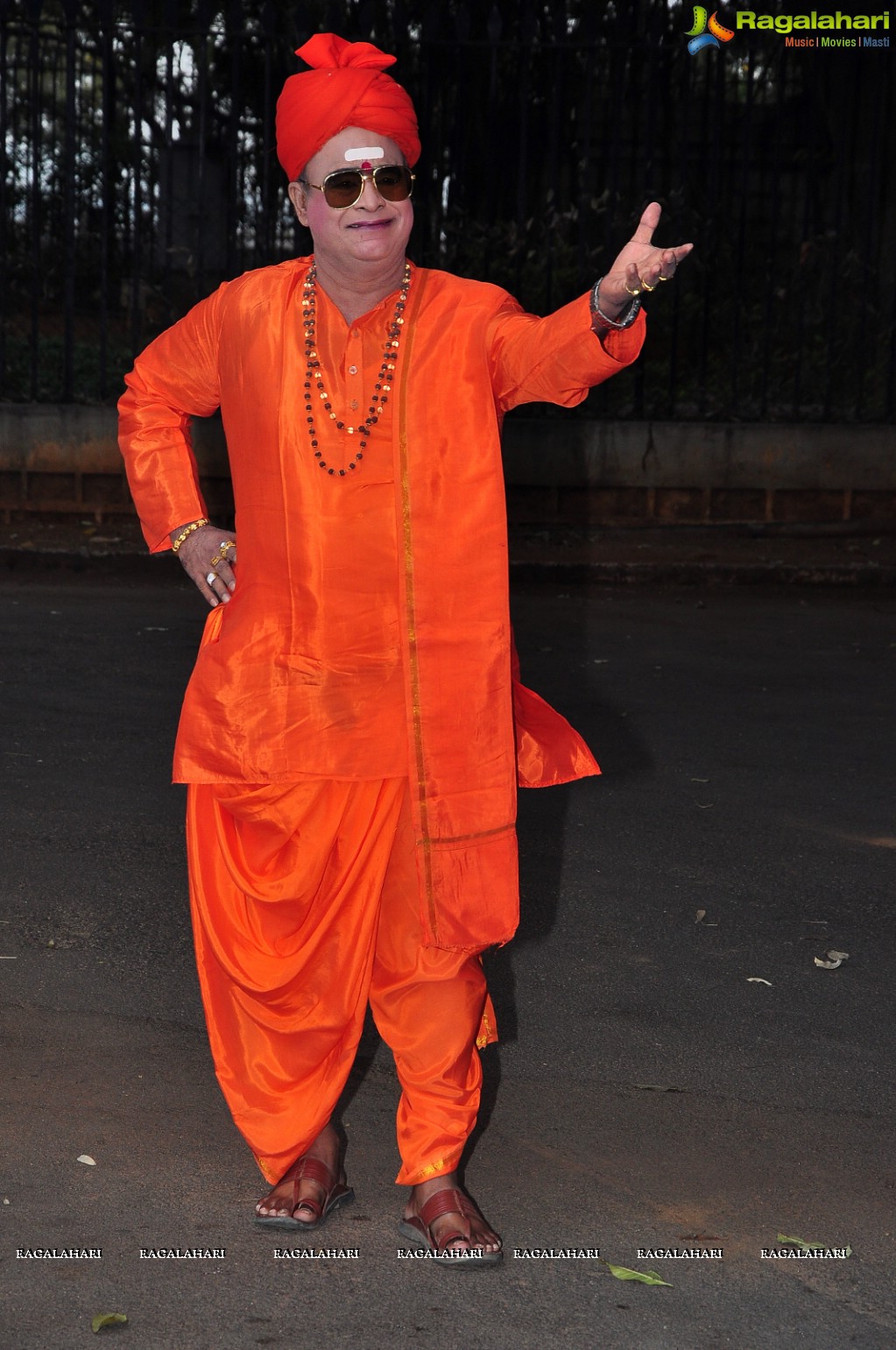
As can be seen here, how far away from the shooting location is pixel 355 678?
3285mm

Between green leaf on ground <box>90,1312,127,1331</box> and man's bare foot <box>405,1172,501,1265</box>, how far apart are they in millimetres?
576

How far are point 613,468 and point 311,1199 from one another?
8914mm

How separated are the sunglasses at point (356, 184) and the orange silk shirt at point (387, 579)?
7.3 inches

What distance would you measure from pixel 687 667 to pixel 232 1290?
5912 millimetres

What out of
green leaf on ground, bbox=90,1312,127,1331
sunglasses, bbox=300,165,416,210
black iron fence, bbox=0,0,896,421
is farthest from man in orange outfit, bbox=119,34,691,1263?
black iron fence, bbox=0,0,896,421

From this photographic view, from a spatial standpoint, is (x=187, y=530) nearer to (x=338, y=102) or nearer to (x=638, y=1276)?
(x=338, y=102)

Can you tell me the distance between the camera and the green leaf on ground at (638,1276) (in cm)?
311

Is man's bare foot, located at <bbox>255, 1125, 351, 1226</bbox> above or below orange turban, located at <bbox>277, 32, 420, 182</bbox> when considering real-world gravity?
below

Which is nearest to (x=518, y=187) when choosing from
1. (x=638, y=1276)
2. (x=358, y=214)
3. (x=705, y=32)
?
(x=705, y=32)

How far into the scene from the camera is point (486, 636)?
322 centimetres

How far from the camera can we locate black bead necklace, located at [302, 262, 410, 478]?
3191mm

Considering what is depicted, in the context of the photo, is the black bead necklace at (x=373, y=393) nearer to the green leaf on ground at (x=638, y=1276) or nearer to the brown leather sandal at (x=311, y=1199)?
the brown leather sandal at (x=311, y=1199)

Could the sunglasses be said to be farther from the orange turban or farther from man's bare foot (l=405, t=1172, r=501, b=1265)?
man's bare foot (l=405, t=1172, r=501, b=1265)

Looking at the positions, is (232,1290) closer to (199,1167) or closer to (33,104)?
(199,1167)
